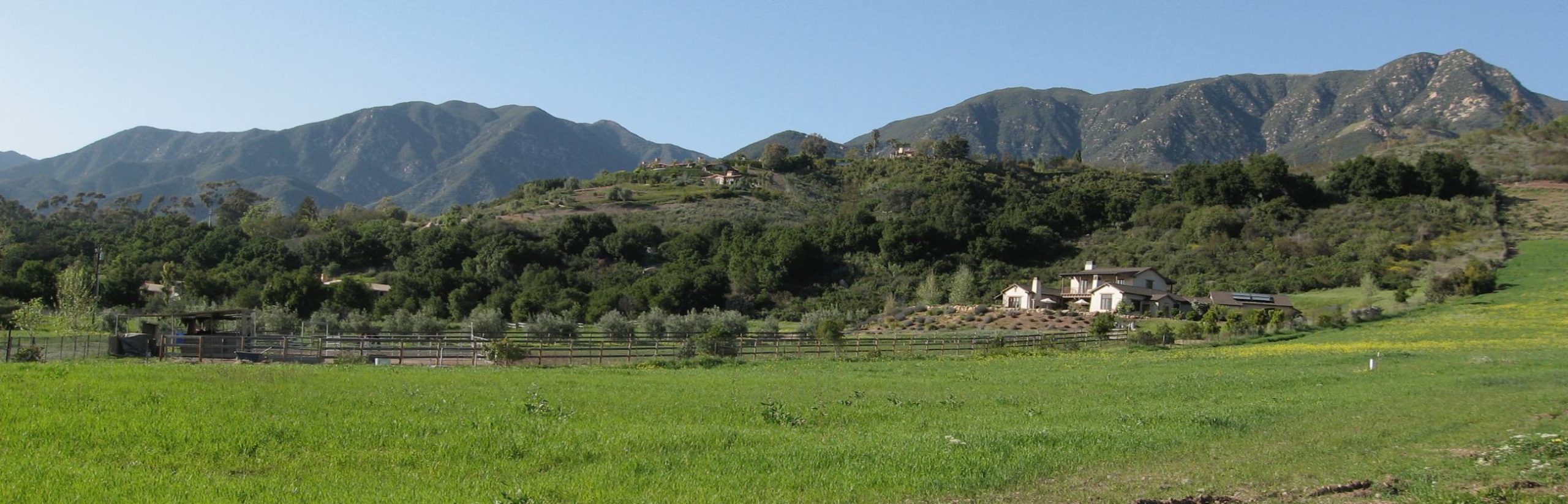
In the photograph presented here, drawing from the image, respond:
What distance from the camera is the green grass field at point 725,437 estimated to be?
8.58 m

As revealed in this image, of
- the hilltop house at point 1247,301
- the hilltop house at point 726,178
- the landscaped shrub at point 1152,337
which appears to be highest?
the hilltop house at point 726,178

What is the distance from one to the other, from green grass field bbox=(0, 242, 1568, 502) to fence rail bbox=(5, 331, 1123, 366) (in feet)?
33.8

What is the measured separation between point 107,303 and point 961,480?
78.4 metres

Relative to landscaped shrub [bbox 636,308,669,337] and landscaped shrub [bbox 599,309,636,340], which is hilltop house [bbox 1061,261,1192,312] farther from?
landscaped shrub [bbox 599,309,636,340]

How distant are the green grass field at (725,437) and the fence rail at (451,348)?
10.3 metres

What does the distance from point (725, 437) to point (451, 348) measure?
23286 mm

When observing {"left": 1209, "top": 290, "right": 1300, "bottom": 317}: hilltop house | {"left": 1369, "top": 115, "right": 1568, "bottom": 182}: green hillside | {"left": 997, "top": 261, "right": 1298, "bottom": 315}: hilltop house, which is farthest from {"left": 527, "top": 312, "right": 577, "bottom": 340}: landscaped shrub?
→ {"left": 1369, "top": 115, "right": 1568, "bottom": 182}: green hillside

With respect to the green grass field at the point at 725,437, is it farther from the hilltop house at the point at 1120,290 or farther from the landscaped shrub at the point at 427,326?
the hilltop house at the point at 1120,290

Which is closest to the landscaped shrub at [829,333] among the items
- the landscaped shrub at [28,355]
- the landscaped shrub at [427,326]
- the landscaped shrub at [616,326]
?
the landscaped shrub at [616,326]

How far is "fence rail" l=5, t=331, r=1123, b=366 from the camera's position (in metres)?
30.9

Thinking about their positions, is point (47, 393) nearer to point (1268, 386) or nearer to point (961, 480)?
point (961, 480)

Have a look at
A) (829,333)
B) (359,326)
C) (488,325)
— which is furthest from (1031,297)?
(359,326)

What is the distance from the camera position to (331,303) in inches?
2672

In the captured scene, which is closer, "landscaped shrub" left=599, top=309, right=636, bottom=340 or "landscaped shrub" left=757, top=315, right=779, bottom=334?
"landscaped shrub" left=599, top=309, right=636, bottom=340
